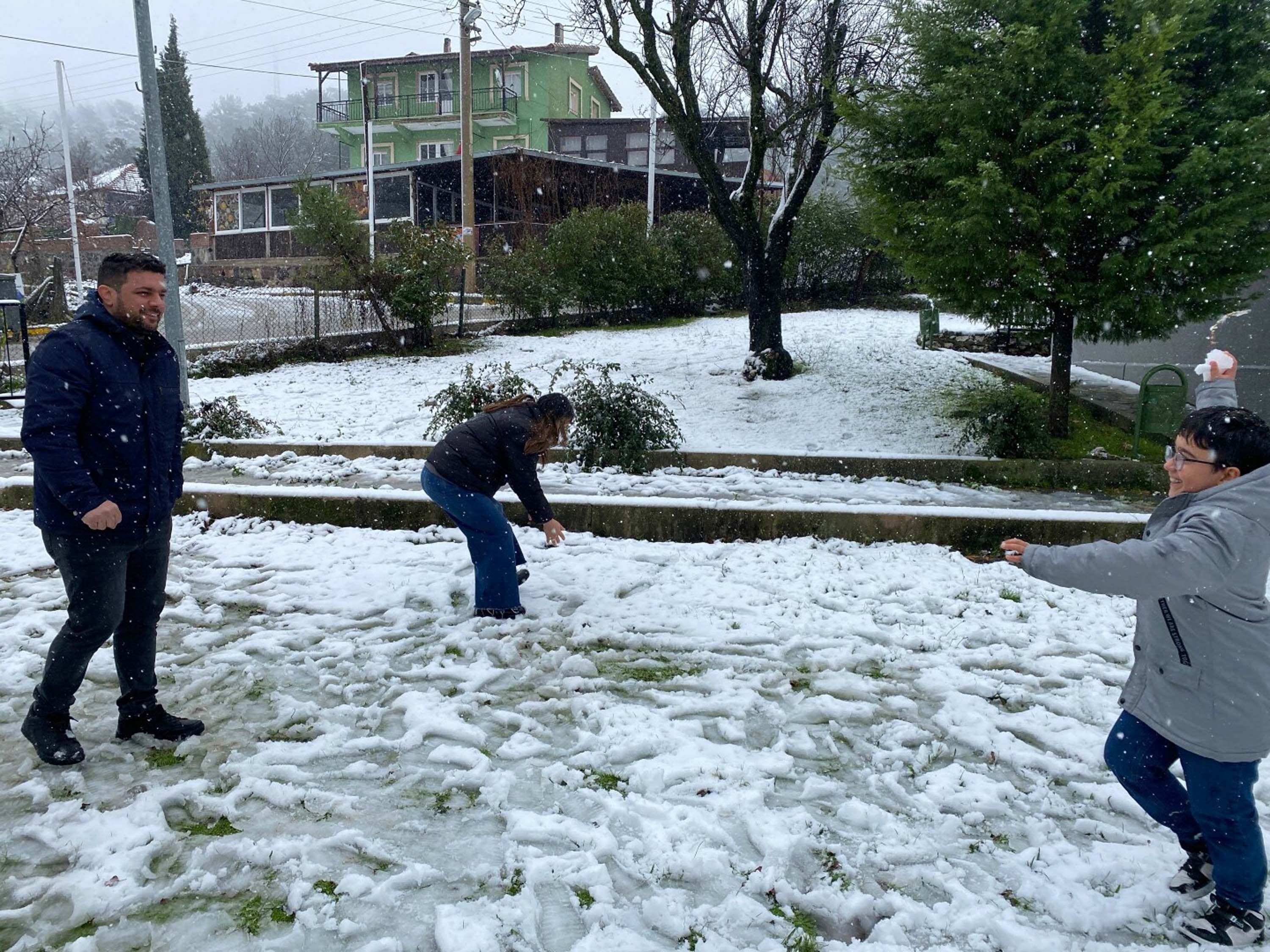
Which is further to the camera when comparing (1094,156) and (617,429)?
(617,429)

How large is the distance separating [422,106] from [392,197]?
9.07m

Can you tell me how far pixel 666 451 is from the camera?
8805 mm

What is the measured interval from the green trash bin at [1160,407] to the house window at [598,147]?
34.1 m

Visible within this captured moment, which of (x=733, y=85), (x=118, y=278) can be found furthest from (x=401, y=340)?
(x=118, y=278)

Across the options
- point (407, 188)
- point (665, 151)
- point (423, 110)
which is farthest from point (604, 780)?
point (423, 110)

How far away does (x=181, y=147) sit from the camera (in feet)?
156

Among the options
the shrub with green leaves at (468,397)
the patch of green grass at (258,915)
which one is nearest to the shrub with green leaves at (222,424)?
the shrub with green leaves at (468,397)

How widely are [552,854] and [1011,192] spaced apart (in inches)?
283

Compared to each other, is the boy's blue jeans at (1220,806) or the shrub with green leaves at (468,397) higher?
the shrub with green leaves at (468,397)

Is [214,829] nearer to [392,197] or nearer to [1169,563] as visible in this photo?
[1169,563]

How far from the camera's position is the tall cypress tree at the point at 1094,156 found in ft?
24.6

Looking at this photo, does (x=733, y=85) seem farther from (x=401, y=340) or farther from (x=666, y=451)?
(x=666, y=451)

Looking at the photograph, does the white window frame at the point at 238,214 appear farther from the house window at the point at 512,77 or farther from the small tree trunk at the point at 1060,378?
the small tree trunk at the point at 1060,378

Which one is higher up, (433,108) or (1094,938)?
(433,108)
